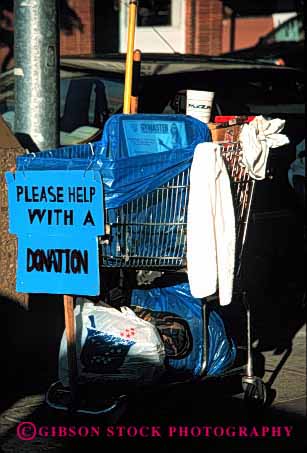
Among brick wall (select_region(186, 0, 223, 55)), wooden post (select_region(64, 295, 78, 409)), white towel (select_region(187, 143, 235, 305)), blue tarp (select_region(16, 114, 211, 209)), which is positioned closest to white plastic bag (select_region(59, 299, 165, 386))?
wooden post (select_region(64, 295, 78, 409))

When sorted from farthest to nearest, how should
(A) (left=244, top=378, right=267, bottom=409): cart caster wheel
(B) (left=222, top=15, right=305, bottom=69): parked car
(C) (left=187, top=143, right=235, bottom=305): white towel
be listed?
(B) (left=222, top=15, right=305, bottom=69): parked car, (A) (left=244, top=378, right=267, bottom=409): cart caster wheel, (C) (left=187, top=143, right=235, bottom=305): white towel

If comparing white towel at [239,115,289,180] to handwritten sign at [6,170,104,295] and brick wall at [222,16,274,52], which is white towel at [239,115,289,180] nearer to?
handwritten sign at [6,170,104,295]

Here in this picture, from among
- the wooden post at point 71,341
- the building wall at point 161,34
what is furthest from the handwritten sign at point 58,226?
the building wall at point 161,34

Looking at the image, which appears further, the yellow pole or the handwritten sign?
the yellow pole

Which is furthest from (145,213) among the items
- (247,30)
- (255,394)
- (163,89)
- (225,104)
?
(247,30)

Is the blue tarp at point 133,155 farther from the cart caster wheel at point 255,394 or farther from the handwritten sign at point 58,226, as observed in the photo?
the cart caster wheel at point 255,394

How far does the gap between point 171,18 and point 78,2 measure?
2371 mm

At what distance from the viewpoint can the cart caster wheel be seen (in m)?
5.18

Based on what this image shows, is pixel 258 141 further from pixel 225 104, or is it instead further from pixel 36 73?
pixel 225 104

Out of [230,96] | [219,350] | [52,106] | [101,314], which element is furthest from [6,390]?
[230,96]

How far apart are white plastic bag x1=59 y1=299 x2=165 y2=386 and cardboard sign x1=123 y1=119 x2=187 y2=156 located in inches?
38.3

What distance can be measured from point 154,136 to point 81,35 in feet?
51.8

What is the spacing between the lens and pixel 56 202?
15.4ft

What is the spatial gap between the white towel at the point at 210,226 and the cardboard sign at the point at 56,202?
0.49 m
